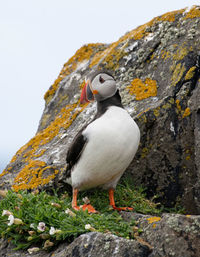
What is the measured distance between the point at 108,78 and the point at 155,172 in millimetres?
1747

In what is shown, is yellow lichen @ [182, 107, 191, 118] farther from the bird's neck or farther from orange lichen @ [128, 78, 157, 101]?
the bird's neck

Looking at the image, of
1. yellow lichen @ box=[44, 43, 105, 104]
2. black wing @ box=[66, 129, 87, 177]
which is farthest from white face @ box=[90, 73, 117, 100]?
yellow lichen @ box=[44, 43, 105, 104]

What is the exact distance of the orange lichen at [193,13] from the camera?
21.1 feet

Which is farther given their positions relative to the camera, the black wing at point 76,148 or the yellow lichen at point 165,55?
the yellow lichen at point 165,55

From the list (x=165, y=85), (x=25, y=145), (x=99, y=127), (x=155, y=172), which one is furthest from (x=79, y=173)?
(x=25, y=145)

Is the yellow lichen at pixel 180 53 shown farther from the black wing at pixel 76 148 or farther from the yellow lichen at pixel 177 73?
→ the black wing at pixel 76 148

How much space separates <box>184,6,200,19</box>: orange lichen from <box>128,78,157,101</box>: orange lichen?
4.55ft

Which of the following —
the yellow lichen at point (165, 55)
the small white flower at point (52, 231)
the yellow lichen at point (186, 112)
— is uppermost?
the yellow lichen at point (165, 55)

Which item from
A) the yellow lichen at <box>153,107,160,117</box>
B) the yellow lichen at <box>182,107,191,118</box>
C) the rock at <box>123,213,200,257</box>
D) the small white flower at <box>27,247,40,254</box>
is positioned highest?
the small white flower at <box>27,247,40,254</box>

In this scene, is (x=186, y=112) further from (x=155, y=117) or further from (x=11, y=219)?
(x=11, y=219)

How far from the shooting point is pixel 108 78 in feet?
17.1

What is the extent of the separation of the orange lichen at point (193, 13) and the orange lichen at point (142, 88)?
1.39 metres

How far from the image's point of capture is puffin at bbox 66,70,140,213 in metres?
4.76

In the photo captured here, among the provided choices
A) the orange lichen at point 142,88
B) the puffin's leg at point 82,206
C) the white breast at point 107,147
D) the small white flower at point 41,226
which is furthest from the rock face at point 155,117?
the small white flower at point 41,226
